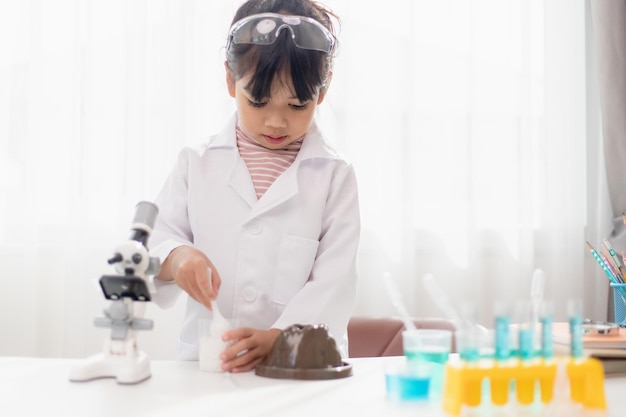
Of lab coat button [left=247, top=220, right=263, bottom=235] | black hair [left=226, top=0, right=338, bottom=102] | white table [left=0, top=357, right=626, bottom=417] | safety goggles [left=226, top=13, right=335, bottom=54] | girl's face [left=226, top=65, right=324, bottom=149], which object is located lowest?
white table [left=0, top=357, right=626, bottom=417]

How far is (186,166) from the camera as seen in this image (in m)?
1.38

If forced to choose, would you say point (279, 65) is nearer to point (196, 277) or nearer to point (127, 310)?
point (196, 277)

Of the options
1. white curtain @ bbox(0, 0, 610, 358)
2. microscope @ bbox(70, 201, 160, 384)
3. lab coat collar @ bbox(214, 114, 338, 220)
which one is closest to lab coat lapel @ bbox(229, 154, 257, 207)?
lab coat collar @ bbox(214, 114, 338, 220)

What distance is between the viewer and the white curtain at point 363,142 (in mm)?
2285

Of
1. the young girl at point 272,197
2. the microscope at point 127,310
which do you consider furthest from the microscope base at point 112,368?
the young girl at point 272,197

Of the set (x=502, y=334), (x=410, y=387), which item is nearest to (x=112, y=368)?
(x=410, y=387)

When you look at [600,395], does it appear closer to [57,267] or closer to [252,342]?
[252,342]

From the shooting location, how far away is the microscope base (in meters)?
0.91

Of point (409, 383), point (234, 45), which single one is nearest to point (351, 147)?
point (234, 45)

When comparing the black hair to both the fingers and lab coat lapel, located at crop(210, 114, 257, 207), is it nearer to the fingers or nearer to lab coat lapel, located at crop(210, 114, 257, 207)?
lab coat lapel, located at crop(210, 114, 257, 207)

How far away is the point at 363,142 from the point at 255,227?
1070 mm

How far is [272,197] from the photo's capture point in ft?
4.31

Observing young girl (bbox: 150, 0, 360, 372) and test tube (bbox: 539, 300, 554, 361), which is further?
young girl (bbox: 150, 0, 360, 372)

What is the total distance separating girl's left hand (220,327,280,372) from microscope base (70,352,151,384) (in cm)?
12
